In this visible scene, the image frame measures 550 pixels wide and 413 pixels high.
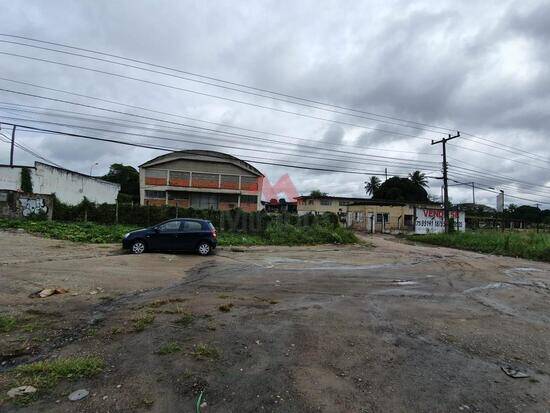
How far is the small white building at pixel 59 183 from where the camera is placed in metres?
27.3

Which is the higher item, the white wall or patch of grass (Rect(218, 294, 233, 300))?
the white wall

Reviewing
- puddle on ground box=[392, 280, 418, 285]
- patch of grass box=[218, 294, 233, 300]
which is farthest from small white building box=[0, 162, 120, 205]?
puddle on ground box=[392, 280, 418, 285]

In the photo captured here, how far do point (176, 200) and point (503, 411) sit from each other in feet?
180

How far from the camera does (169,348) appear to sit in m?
4.76

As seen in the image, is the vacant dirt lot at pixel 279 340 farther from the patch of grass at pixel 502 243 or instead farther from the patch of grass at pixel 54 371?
the patch of grass at pixel 502 243

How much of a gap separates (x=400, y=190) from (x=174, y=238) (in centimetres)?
6624

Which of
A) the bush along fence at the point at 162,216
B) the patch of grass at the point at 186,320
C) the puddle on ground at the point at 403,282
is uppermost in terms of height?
→ the bush along fence at the point at 162,216

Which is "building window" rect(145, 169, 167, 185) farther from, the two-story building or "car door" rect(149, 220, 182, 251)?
Result: "car door" rect(149, 220, 182, 251)

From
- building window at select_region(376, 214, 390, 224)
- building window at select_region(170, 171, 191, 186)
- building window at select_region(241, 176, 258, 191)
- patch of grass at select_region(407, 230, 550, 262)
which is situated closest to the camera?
patch of grass at select_region(407, 230, 550, 262)

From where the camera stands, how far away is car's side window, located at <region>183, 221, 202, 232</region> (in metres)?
15.8

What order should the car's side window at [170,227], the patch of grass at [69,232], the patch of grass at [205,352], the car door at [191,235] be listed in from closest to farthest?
the patch of grass at [205,352]
the car's side window at [170,227]
the car door at [191,235]
the patch of grass at [69,232]

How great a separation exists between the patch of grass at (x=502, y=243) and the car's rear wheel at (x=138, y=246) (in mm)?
20187

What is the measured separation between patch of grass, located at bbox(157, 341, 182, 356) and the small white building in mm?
27677

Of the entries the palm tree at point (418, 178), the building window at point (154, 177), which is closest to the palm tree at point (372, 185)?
the palm tree at point (418, 178)
